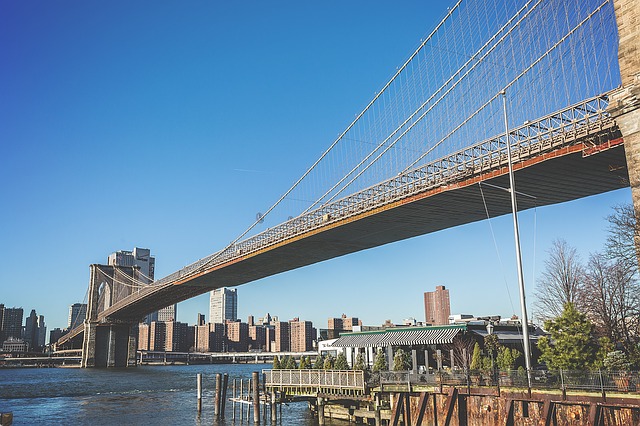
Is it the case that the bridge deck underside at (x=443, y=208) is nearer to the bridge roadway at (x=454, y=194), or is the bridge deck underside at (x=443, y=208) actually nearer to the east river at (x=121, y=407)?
the bridge roadway at (x=454, y=194)

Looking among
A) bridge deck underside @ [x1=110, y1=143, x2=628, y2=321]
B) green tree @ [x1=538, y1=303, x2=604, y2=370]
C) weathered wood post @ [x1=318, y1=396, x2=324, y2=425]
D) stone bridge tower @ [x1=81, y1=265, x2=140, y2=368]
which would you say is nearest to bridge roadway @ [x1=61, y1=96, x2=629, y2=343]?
bridge deck underside @ [x1=110, y1=143, x2=628, y2=321]

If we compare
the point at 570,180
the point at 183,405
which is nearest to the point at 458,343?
the point at 570,180

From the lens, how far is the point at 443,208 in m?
42.3

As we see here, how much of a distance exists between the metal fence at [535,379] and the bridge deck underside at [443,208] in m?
10.5

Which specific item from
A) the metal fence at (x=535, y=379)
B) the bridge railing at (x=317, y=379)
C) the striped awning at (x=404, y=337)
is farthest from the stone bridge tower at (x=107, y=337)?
the metal fence at (x=535, y=379)

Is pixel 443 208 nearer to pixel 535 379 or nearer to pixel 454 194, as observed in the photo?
pixel 454 194

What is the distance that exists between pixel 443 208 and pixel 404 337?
946 centimetres

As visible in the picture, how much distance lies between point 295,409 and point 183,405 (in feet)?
30.8

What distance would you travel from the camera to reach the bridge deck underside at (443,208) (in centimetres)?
3094

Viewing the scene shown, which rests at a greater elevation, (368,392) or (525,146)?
(525,146)

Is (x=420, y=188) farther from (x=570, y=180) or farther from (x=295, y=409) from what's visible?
(x=295, y=409)

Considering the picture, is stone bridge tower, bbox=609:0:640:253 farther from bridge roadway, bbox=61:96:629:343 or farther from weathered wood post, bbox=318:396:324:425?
weathered wood post, bbox=318:396:324:425

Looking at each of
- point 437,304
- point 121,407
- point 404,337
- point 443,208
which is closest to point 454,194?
point 443,208

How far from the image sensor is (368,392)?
30.4m
